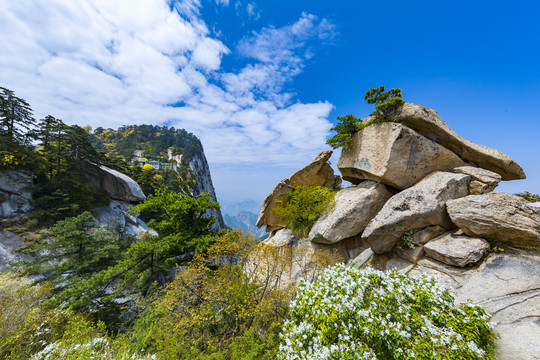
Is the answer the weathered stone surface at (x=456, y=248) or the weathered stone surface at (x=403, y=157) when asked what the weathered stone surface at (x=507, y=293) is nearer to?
the weathered stone surface at (x=456, y=248)

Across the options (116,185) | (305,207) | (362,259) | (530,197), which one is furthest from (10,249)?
(530,197)

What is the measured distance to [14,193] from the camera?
20.6 metres

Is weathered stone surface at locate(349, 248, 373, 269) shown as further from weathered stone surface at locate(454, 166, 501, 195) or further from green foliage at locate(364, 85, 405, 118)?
green foliage at locate(364, 85, 405, 118)

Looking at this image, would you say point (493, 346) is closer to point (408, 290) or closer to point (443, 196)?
point (408, 290)

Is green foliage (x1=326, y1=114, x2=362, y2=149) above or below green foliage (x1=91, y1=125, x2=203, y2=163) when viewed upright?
below

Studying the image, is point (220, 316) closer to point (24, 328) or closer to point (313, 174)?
point (24, 328)

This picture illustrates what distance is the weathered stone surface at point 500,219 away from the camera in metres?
6.86

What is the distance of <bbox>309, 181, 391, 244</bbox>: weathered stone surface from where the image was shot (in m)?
10.6

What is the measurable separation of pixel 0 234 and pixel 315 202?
1246 inches

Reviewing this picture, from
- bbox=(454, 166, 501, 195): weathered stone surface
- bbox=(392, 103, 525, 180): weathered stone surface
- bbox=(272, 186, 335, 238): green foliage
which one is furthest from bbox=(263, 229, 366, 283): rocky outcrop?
bbox=(392, 103, 525, 180): weathered stone surface

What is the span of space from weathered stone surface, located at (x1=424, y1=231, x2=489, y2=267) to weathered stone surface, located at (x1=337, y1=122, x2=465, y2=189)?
11.2ft

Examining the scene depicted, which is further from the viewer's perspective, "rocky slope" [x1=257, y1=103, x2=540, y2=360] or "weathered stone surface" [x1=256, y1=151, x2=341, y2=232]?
"weathered stone surface" [x1=256, y1=151, x2=341, y2=232]

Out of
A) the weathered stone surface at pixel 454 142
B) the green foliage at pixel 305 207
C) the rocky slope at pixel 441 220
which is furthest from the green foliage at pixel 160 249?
the weathered stone surface at pixel 454 142

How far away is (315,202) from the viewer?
13.4 m
